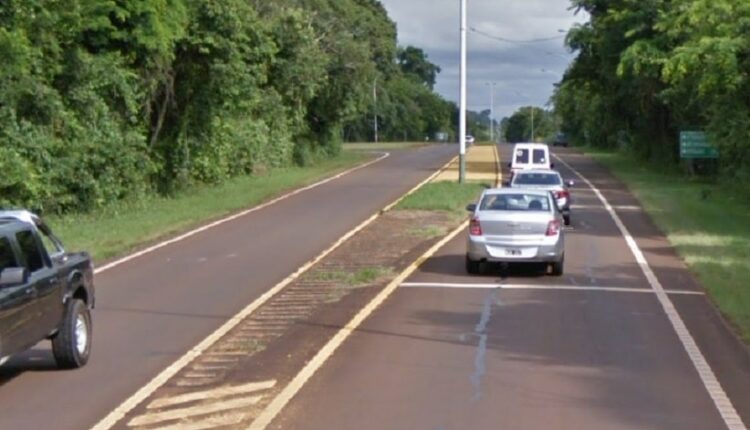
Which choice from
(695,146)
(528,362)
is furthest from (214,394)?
(695,146)

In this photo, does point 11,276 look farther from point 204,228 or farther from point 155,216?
point 155,216

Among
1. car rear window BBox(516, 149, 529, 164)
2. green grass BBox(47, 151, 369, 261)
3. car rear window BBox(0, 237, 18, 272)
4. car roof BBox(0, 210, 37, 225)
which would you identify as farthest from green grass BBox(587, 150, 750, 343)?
green grass BBox(47, 151, 369, 261)

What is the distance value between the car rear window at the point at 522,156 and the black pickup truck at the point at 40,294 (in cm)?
3449

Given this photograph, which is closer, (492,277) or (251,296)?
(251,296)

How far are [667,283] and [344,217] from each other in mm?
14803

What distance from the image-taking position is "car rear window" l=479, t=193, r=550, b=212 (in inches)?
938

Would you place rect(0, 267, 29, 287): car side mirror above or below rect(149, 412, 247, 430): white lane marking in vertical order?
above

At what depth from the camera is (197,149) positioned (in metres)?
47.5

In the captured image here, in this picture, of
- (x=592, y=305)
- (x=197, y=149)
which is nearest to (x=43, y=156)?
(x=197, y=149)

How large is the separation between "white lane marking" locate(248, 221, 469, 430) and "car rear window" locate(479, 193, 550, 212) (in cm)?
170

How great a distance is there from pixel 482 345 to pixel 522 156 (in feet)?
110

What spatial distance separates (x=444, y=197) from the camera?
1647 inches

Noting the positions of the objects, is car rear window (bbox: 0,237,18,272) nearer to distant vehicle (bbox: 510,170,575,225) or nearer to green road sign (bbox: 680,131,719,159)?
distant vehicle (bbox: 510,170,575,225)

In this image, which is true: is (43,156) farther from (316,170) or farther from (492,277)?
(316,170)
